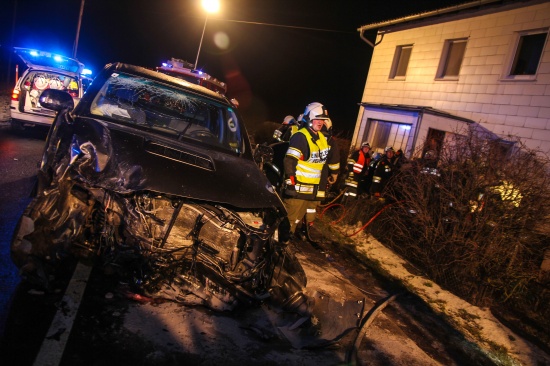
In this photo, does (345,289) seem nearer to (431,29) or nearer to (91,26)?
(431,29)

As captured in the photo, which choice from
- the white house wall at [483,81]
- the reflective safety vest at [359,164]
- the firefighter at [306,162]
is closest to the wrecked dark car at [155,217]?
the firefighter at [306,162]

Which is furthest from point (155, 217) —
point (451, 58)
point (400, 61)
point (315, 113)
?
point (400, 61)

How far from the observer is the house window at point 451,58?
12125 mm

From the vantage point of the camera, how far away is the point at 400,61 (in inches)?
567

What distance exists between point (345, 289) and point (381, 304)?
0.45 m

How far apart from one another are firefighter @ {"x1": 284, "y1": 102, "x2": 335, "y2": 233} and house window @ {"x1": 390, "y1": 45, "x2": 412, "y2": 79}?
397 inches

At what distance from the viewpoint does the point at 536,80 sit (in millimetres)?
9719

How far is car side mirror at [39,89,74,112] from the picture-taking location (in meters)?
3.67

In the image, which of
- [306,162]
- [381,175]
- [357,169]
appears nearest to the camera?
[306,162]

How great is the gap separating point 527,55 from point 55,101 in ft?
37.1

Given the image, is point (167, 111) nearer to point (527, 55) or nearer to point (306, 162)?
point (306, 162)

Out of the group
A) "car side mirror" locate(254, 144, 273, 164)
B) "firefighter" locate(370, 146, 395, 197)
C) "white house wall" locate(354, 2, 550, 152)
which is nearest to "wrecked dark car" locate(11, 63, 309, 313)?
"car side mirror" locate(254, 144, 273, 164)

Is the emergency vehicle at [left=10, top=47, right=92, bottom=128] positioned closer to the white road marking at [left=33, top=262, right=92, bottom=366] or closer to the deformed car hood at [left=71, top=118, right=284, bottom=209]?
the deformed car hood at [left=71, top=118, right=284, bottom=209]

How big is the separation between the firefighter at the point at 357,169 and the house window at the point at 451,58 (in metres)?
4.20
